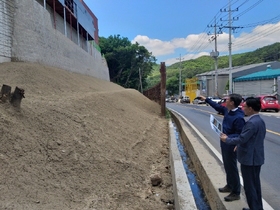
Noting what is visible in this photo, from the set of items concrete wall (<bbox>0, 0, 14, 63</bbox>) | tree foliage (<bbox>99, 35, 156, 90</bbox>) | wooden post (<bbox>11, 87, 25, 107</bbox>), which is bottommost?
wooden post (<bbox>11, 87, 25, 107</bbox>)

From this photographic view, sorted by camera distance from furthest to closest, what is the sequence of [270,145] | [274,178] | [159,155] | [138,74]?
[138,74] → [270,145] → [159,155] → [274,178]

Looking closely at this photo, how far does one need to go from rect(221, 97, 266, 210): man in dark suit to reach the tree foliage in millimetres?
44511

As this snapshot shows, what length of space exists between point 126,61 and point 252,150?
46.7 metres

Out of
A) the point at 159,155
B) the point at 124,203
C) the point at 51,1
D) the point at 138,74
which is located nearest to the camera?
the point at 124,203

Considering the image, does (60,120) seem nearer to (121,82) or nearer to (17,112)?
(17,112)

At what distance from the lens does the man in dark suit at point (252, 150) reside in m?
3.06

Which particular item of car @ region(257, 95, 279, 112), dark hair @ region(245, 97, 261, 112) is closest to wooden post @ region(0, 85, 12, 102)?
dark hair @ region(245, 97, 261, 112)

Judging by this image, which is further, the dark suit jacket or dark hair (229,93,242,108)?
dark hair (229,93,242,108)

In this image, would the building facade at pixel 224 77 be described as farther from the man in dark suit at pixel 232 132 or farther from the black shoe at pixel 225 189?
the man in dark suit at pixel 232 132

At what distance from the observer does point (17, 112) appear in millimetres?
4906

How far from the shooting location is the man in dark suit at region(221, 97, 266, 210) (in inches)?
121

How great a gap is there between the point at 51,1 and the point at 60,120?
17.5m

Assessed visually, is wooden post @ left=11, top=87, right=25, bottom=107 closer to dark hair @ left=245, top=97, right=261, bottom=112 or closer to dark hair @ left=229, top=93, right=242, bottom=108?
dark hair @ left=229, top=93, right=242, bottom=108

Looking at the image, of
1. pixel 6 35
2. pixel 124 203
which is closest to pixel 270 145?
pixel 124 203
